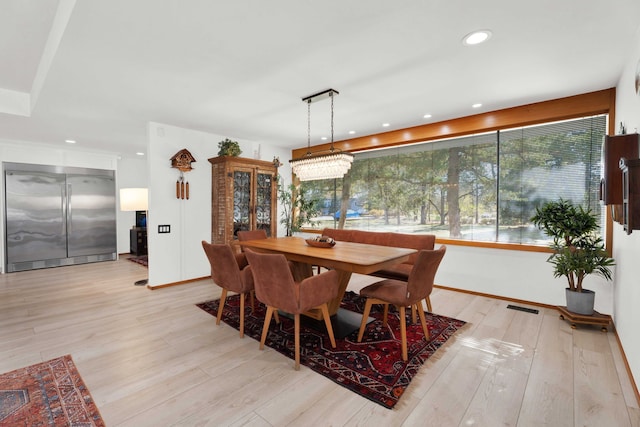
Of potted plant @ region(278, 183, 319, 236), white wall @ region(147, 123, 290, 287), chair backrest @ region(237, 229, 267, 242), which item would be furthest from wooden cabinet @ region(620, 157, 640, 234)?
white wall @ region(147, 123, 290, 287)

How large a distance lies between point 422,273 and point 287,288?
1.12 meters

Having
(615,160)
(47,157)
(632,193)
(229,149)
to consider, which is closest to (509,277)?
(615,160)

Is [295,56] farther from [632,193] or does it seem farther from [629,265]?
[629,265]

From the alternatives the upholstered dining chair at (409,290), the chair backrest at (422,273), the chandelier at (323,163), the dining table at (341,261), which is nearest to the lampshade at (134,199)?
the dining table at (341,261)

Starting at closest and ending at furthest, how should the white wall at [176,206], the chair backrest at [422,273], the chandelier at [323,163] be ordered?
the chair backrest at [422,273] < the chandelier at [323,163] < the white wall at [176,206]

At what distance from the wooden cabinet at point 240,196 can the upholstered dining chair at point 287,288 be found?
248 cm

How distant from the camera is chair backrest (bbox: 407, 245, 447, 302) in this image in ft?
7.72

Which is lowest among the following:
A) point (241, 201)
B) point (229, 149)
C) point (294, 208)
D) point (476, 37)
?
point (294, 208)

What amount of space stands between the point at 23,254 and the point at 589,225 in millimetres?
8735

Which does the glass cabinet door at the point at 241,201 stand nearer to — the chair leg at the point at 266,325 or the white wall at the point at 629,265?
the chair leg at the point at 266,325

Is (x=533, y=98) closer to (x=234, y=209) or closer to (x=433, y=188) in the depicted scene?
(x=433, y=188)

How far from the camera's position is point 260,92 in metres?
3.13

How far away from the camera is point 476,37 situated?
6.91 ft

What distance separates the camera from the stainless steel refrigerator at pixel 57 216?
545 centimetres
